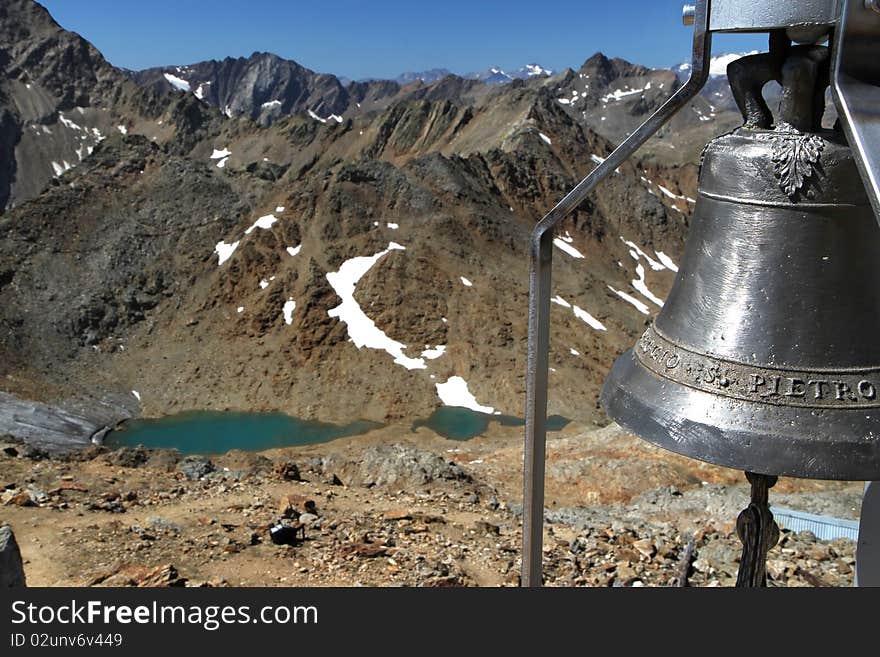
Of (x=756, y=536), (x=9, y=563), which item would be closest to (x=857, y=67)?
(x=756, y=536)

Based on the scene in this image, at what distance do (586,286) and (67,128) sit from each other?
360 ft

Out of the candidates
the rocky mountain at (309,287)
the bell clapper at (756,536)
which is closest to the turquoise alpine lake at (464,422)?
the rocky mountain at (309,287)

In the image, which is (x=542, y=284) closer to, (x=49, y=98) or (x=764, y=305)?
(x=764, y=305)

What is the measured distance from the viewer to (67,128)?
12538cm

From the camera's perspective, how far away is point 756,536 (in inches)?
112

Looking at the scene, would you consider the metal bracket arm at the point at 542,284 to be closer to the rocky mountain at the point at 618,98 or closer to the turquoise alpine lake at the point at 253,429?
the turquoise alpine lake at the point at 253,429

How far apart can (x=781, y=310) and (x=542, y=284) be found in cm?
91

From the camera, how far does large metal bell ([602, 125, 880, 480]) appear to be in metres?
2.65

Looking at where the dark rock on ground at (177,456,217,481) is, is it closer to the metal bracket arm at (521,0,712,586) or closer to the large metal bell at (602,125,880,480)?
the metal bracket arm at (521,0,712,586)

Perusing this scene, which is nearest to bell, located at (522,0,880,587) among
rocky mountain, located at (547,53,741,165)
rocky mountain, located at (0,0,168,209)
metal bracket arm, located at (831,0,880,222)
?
metal bracket arm, located at (831,0,880,222)

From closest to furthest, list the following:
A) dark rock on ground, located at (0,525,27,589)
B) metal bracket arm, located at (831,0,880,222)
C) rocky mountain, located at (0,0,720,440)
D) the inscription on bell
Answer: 1. metal bracket arm, located at (831,0,880,222)
2. the inscription on bell
3. dark rock on ground, located at (0,525,27,589)
4. rocky mountain, located at (0,0,720,440)

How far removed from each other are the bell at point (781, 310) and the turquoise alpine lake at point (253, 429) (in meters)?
29.8

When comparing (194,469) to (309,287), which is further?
(309,287)

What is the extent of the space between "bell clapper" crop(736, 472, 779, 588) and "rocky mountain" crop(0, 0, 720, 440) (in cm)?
3160
